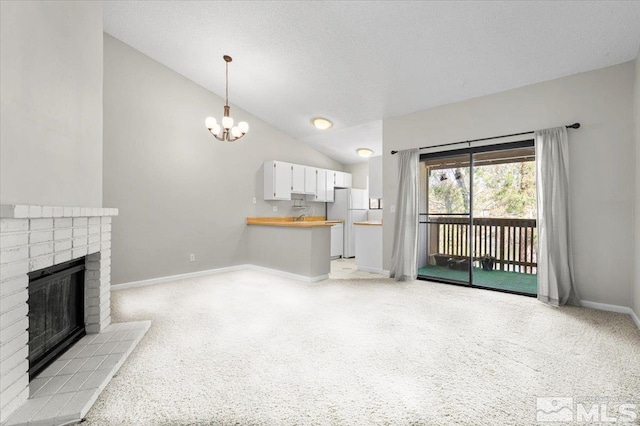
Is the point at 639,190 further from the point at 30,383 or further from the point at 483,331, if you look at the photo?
the point at 30,383

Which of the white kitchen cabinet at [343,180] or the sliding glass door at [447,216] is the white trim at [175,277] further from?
the sliding glass door at [447,216]

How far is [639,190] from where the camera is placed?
288 cm

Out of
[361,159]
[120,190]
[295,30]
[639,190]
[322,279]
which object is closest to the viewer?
[639,190]

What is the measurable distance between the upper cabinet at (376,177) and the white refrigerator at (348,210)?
4.91 ft

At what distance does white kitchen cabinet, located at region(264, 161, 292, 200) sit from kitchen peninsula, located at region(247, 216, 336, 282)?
64 centimetres

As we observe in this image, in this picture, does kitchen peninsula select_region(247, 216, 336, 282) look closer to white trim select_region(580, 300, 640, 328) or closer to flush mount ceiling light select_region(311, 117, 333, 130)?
flush mount ceiling light select_region(311, 117, 333, 130)

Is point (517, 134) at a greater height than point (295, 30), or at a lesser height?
lesser

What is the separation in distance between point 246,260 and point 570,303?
480cm

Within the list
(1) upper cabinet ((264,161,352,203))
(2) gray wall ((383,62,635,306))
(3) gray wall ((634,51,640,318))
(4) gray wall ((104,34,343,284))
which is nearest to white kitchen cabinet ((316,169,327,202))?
(1) upper cabinet ((264,161,352,203))

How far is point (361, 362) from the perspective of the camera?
2.08 meters

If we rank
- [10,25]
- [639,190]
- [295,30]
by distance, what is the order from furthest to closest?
[295,30] → [639,190] → [10,25]

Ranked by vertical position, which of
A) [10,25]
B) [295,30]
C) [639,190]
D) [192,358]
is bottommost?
[192,358]

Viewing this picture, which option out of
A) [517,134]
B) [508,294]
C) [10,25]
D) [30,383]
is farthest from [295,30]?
[508,294]

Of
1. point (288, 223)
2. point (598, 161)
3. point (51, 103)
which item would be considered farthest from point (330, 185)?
point (51, 103)
